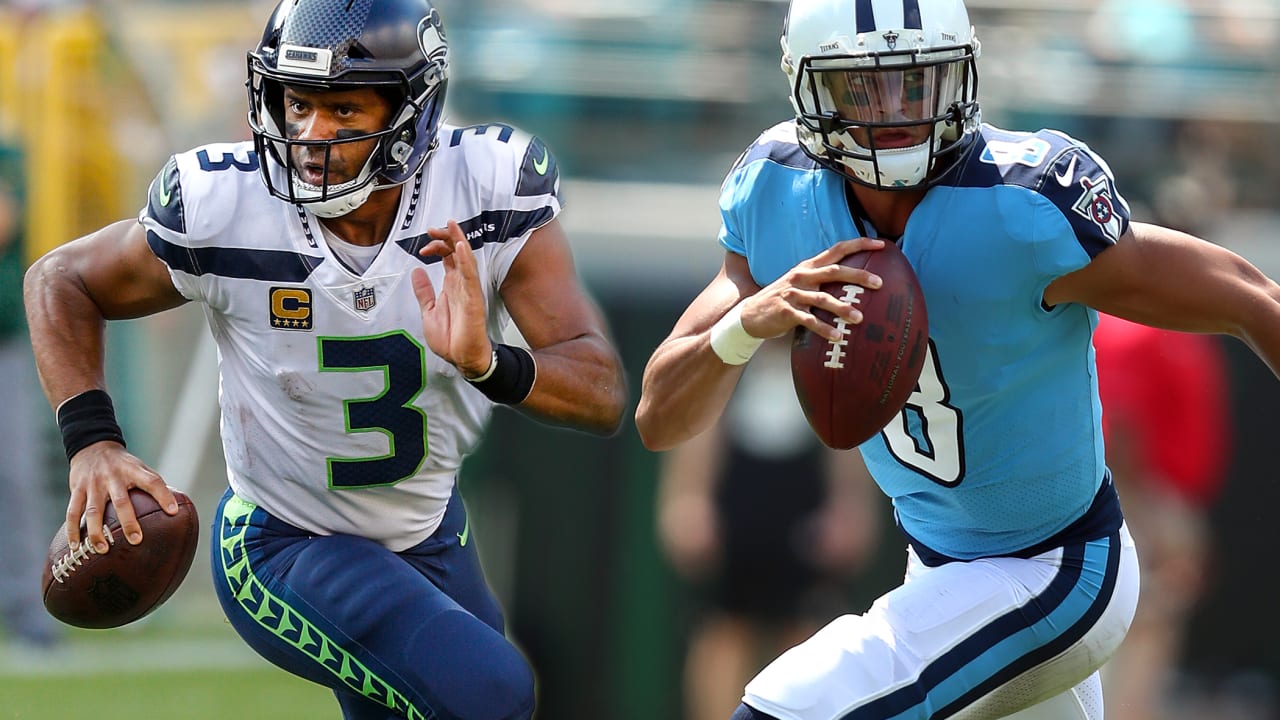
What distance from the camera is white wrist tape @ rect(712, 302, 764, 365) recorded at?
3.03m

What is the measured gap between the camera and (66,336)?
3379 mm

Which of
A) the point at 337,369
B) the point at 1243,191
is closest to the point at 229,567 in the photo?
the point at 337,369

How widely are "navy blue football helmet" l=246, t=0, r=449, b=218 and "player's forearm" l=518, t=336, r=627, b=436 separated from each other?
1.62ft

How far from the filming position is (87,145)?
8.38m

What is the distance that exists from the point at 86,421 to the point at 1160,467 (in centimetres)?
396

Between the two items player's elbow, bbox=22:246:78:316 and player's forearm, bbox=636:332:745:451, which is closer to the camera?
player's forearm, bbox=636:332:745:451

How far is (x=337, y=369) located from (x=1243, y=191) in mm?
4983

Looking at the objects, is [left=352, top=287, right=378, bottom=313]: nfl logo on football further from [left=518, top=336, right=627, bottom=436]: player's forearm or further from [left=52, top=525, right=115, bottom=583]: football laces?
[left=52, top=525, right=115, bottom=583]: football laces

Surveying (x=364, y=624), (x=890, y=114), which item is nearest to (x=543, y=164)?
(x=890, y=114)

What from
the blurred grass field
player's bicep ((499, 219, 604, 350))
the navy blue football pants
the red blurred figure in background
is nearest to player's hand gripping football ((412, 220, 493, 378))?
player's bicep ((499, 219, 604, 350))

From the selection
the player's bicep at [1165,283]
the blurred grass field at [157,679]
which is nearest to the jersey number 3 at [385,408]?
the player's bicep at [1165,283]

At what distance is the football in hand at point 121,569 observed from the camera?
3172mm

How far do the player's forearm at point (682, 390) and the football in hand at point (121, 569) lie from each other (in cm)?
94

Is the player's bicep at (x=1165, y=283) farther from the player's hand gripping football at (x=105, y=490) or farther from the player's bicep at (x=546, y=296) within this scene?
the player's hand gripping football at (x=105, y=490)
